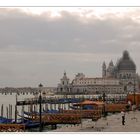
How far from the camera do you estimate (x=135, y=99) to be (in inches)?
877

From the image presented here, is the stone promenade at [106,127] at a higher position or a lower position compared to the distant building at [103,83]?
lower

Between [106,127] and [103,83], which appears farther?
[103,83]

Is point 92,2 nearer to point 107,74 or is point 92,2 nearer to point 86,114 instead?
point 86,114

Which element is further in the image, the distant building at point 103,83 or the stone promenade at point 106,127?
the distant building at point 103,83

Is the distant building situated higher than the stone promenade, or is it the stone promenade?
the distant building

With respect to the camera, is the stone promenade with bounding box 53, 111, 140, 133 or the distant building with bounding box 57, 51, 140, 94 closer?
the stone promenade with bounding box 53, 111, 140, 133

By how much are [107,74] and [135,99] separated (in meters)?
59.7
